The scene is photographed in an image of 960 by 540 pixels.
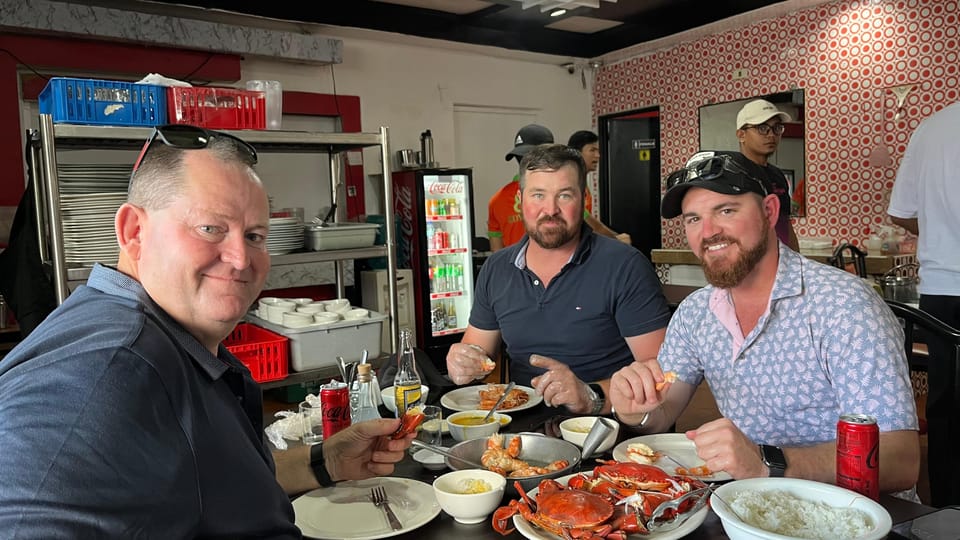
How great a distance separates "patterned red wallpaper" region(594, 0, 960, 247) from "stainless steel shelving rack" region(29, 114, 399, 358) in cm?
436

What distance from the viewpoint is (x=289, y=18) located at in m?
5.93

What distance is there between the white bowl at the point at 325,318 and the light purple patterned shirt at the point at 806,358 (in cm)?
197

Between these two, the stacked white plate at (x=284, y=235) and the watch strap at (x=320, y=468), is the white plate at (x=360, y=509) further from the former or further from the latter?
Answer: the stacked white plate at (x=284, y=235)

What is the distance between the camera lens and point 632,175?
8.05 m

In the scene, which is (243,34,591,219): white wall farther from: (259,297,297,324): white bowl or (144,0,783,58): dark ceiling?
(259,297,297,324): white bowl

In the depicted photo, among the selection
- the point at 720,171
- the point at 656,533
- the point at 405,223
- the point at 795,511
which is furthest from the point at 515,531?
the point at 405,223

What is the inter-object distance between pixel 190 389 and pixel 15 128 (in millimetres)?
4900

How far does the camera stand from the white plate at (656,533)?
1.22 m

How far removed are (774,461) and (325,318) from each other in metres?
2.44

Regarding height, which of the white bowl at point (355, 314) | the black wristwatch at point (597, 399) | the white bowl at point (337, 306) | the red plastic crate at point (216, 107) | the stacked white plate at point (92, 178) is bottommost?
the black wristwatch at point (597, 399)

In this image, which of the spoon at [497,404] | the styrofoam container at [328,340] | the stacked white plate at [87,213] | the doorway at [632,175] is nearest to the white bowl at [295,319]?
the styrofoam container at [328,340]

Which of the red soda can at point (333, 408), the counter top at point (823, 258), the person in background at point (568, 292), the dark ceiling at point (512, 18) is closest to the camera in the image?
the red soda can at point (333, 408)

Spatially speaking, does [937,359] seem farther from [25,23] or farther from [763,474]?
[25,23]

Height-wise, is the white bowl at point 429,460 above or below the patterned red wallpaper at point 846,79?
below
